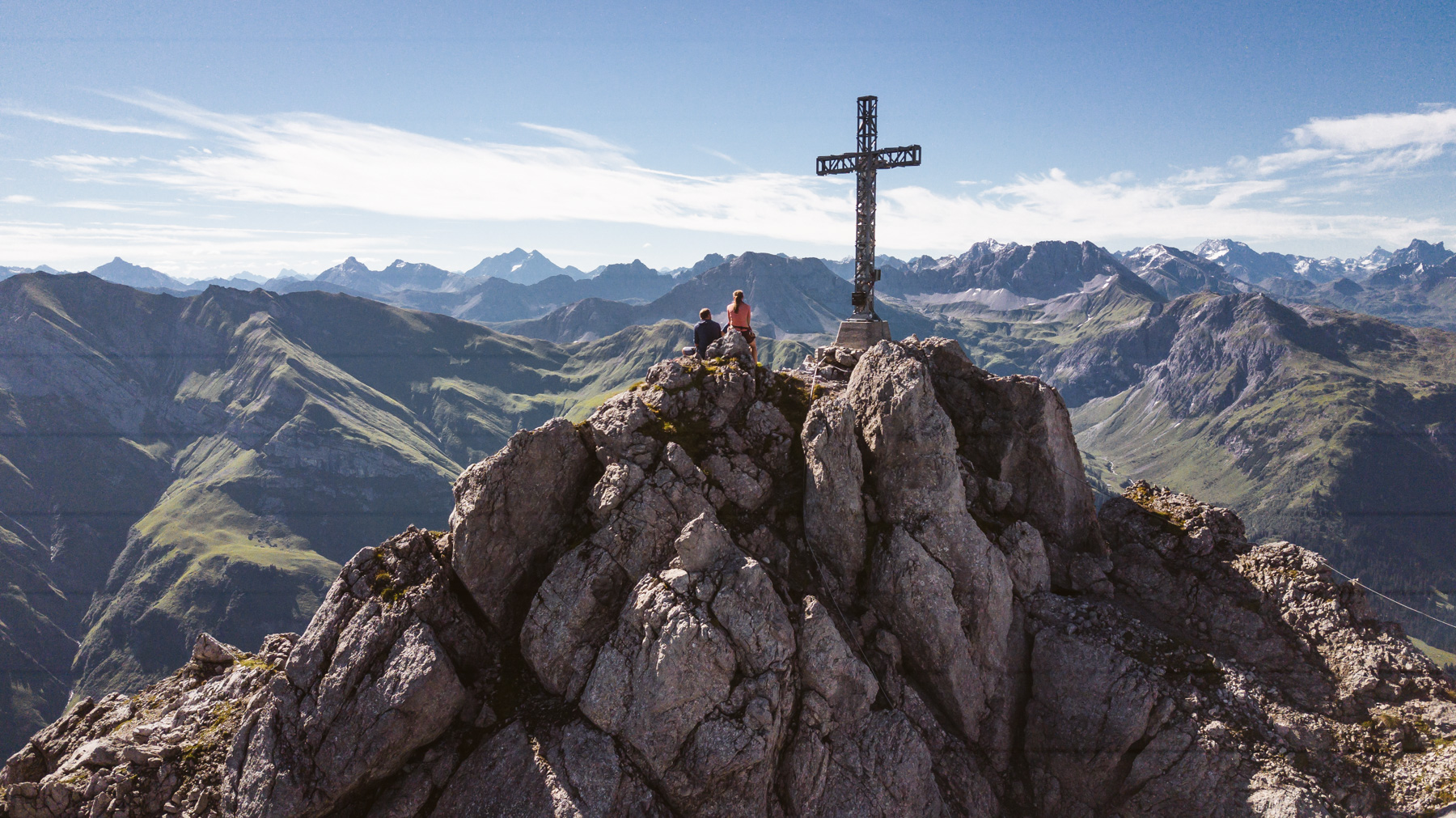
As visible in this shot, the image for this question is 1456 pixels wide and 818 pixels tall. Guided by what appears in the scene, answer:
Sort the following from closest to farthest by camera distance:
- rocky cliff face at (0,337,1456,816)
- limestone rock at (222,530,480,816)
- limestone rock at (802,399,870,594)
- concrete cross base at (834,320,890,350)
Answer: rocky cliff face at (0,337,1456,816), limestone rock at (222,530,480,816), limestone rock at (802,399,870,594), concrete cross base at (834,320,890,350)

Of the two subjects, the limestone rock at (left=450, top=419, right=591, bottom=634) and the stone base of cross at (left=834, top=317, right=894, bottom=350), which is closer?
the limestone rock at (left=450, top=419, right=591, bottom=634)

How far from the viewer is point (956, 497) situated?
27.0 m

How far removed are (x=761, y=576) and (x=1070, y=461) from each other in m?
18.1

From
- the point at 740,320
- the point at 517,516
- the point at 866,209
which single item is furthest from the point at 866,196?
the point at 517,516

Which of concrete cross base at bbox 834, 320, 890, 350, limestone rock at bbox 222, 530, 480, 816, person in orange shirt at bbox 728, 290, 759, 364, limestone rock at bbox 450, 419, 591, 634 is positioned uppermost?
person in orange shirt at bbox 728, 290, 759, 364

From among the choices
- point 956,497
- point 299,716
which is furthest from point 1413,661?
point 299,716

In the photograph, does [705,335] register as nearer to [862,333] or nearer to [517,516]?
[517,516]

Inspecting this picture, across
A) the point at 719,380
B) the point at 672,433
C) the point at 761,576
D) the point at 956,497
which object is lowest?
the point at 761,576

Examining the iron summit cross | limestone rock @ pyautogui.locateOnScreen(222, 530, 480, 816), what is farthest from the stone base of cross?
limestone rock @ pyautogui.locateOnScreen(222, 530, 480, 816)

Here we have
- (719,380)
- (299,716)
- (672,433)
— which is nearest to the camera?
(299,716)

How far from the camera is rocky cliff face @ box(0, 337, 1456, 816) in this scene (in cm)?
2197

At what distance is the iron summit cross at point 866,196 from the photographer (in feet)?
148

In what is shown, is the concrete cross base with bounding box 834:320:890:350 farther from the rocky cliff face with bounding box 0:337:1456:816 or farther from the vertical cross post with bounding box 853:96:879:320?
the rocky cliff face with bounding box 0:337:1456:816

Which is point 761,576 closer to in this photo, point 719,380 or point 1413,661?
point 719,380
